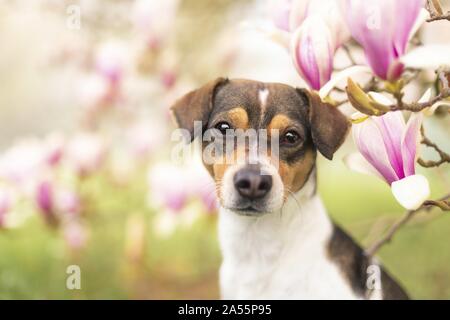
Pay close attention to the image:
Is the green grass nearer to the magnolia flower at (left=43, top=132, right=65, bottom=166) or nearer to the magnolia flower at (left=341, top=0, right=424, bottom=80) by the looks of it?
the magnolia flower at (left=43, top=132, right=65, bottom=166)

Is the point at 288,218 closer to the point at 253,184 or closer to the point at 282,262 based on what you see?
the point at 282,262

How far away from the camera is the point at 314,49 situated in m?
1.18

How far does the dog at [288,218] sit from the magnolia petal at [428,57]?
626mm

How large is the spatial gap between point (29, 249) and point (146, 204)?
0.68 metres

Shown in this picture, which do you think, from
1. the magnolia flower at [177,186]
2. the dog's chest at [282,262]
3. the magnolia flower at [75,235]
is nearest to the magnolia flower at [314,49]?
the dog's chest at [282,262]

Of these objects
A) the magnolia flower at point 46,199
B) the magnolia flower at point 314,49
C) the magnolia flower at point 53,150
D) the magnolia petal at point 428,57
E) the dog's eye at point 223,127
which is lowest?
the magnolia petal at point 428,57

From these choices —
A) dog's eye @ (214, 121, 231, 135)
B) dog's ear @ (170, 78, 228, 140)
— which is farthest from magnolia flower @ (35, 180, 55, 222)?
dog's eye @ (214, 121, 231, 135)

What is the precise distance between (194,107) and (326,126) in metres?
0.33

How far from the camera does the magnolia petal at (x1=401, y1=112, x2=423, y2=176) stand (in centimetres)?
101

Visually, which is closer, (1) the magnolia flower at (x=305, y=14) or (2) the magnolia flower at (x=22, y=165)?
(1) the magnolia flower at (x=305, y=14)

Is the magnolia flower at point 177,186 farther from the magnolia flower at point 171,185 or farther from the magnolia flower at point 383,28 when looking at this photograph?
the magnolia flower at point 383,28

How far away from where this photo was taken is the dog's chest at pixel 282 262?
1569 millimetres

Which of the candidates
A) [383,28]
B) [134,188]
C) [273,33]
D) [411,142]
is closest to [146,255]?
[134,188]

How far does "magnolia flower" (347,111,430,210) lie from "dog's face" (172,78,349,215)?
37 cm
